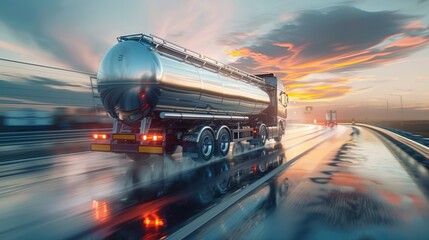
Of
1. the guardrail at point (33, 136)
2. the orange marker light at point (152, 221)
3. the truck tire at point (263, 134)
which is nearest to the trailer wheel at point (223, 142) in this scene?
the truck tire at point (263, 134)

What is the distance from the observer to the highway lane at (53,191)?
3869 millimetres

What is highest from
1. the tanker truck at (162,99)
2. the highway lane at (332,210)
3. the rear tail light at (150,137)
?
the tanker truck at (162,99)

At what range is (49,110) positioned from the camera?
16953mm

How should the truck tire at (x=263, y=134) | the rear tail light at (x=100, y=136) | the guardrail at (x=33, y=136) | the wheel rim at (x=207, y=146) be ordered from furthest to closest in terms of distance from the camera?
the guardrail at (x=33, y=136) < the truck tire at (x=263, y=134) < the wheel rim at (x=207, y=146) < the rear tail light at (x=100, y=136)

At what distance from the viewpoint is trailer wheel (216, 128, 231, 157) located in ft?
32.0

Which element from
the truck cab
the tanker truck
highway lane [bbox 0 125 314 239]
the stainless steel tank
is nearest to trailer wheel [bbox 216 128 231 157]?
the tanker truck

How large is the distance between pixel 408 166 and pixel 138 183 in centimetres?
779

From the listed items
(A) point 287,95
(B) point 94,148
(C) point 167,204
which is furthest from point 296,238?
(A) point 287,95

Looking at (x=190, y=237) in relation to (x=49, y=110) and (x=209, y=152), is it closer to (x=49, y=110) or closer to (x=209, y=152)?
(x=209, y=152)

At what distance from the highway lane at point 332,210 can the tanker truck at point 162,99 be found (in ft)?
10.4

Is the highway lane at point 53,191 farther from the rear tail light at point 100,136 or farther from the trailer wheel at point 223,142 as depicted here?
the trailer wheel at point 223,142

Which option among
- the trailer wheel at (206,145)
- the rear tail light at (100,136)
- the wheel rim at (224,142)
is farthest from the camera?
the wheel rim at (224,142)

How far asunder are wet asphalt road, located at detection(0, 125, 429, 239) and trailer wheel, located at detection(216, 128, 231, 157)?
5.17ft

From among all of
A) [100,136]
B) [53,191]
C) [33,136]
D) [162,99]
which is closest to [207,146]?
[162,99]
